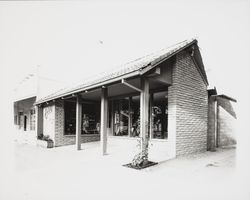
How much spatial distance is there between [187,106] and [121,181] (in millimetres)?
4250

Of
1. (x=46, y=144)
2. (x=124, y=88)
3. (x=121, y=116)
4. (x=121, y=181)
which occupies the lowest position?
(x=46, y=144)

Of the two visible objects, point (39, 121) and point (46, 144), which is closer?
point (46, 144)

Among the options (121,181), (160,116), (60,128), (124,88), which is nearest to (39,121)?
(60,128)

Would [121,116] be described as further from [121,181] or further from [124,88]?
[121,181]

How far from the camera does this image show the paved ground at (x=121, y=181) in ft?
11.5

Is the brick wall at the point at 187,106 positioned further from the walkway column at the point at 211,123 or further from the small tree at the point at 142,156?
the small tree at the point at 142,156

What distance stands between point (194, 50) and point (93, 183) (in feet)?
21.6

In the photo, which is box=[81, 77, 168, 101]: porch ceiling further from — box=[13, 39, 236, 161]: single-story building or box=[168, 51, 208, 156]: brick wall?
box=[168, 51, 208, 156]: brick wall

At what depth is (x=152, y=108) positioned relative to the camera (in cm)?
784

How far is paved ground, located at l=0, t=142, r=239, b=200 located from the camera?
3498 millimetres

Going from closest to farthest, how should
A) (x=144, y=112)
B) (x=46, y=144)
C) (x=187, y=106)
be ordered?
(x=144, y=112), (x=187, y=106), (x=46, y=144)

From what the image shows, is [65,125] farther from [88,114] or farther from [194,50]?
[194,50]

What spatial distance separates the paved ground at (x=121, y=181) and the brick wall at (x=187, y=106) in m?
1.26

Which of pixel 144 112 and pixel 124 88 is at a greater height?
pixel 124 88
